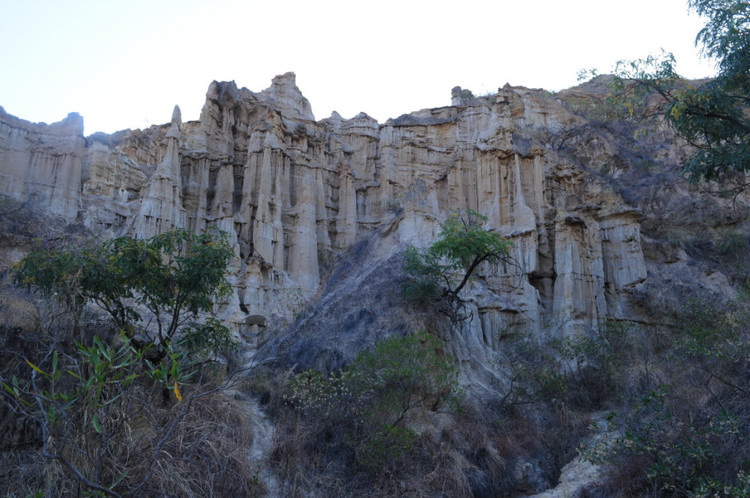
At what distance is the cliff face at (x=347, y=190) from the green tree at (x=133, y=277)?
11118 mm

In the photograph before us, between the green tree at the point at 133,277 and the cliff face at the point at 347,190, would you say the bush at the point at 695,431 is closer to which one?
the green tree at the point at 133,277

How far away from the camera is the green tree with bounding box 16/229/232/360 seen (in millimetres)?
11930

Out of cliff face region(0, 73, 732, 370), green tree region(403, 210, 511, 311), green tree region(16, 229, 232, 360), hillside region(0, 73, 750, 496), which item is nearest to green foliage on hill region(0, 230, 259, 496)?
green tree region(16, 229, 232, 360)

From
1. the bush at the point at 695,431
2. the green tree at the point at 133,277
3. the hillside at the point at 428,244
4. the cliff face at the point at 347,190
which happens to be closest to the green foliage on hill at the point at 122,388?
the green tree at the point at 133,277

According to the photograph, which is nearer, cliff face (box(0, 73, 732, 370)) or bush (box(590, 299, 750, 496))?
bush (box(590, 299, 750, 496))

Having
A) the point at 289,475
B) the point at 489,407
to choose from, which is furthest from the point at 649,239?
the point at 289,475

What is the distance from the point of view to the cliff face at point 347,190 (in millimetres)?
30469

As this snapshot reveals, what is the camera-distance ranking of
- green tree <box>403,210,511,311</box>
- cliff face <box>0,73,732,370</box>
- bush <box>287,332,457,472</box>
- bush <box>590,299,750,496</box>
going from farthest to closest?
cliff face <box>0,73,732,370</box>, green tree <box>403,210,511,311</box>, bush <box>287,332,457,472</box>, bush <box>590,299,750,496</box>

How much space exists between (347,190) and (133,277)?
3078cm

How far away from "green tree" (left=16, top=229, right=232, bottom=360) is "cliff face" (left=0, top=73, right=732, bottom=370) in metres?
11.1

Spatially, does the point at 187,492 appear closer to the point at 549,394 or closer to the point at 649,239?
the point at 549,394

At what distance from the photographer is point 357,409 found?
44.4 feet

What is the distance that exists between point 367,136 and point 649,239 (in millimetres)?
23893

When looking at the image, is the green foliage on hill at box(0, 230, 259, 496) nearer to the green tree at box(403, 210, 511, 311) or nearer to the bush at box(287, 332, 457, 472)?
the bush at box(287, 332, 457, 472)
